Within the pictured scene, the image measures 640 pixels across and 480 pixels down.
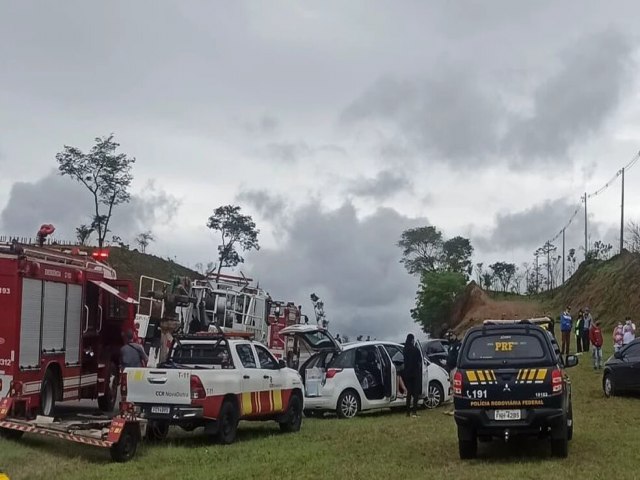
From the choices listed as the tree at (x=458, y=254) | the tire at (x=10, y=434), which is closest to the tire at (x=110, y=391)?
the tire at (x=10, y=434)

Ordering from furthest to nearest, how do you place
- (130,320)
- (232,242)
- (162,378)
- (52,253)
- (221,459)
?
(232,242), (130,320), (52,253), (162,378), (221,459)

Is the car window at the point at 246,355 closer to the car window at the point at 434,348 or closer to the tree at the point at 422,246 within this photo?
the car window at the point at 434,348

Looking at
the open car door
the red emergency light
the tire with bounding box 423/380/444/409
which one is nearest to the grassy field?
the open car door

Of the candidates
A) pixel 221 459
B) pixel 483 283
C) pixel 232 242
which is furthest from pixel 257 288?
pixel 483 283

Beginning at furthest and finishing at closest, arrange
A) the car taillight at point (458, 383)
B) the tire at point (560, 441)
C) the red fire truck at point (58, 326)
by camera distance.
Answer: the red fire truck at point (58, 326)
the car taillight at point (458, 383)
the tire at point (560, 441)

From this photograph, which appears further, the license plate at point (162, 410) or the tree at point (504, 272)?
the tree at point (504, 272)

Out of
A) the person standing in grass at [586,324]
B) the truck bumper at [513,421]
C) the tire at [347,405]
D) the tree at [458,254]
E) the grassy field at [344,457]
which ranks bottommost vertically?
the grassy field at [344,457]

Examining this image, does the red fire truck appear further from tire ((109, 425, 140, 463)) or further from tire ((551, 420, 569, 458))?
tire ((551, 420, 569, 458))

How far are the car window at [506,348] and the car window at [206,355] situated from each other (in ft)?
13.9

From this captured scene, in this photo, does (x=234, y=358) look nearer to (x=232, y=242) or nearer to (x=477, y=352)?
(x=477, y=352)

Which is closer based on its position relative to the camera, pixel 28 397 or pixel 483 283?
pixel 28 397

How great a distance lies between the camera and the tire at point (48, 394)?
14.9m

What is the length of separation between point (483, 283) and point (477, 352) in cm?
7490

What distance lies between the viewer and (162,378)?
13211mm
